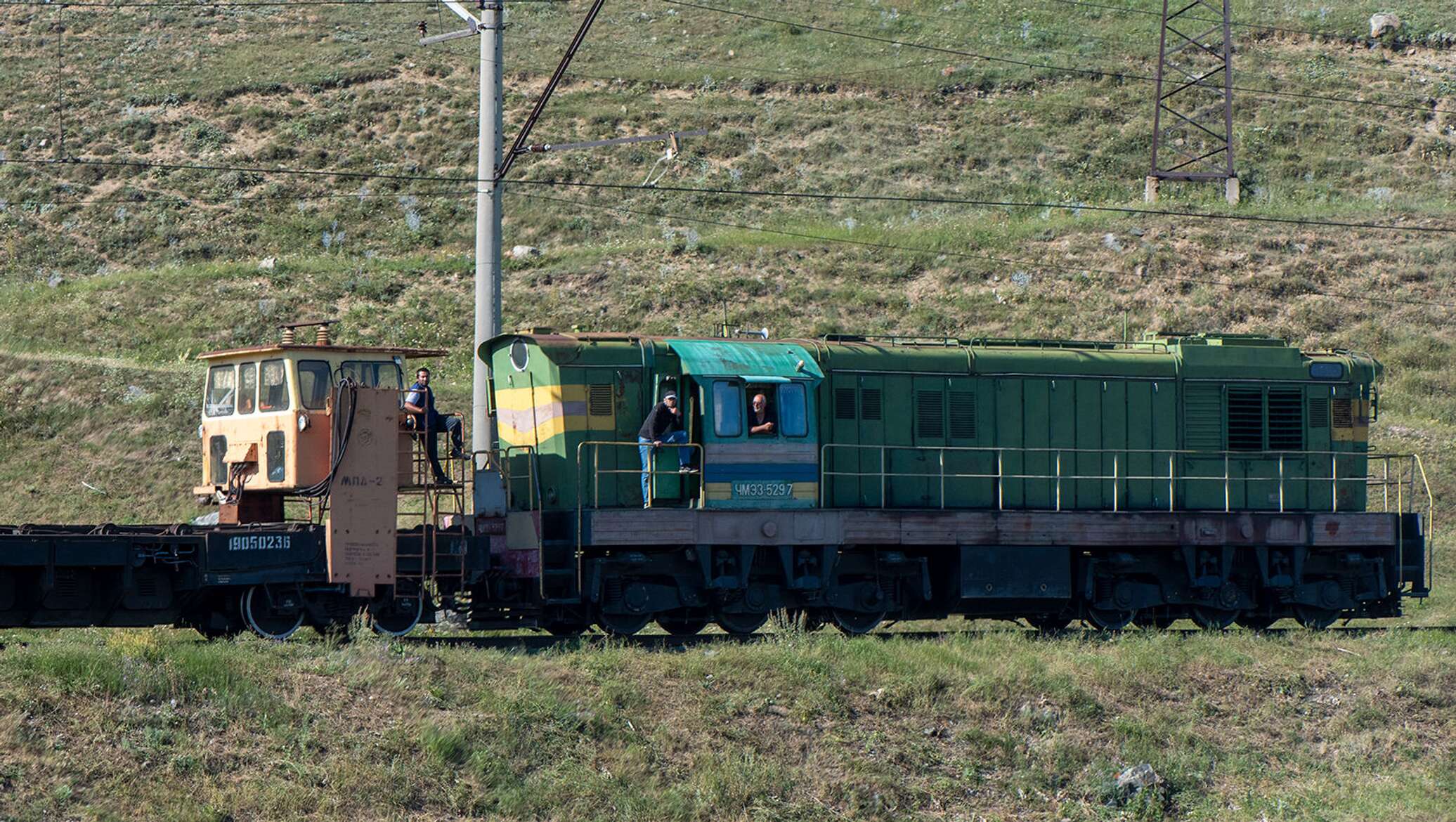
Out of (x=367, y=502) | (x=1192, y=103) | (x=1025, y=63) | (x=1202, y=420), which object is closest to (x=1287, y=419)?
(x=1202, y=420)

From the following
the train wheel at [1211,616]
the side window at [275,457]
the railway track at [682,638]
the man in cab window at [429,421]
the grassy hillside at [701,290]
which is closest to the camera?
the grassy hillside at [701,290]

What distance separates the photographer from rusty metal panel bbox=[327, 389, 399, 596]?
47.0 ft

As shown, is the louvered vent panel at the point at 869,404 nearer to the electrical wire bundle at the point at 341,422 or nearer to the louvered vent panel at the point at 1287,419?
the louvered vent panel at the point at 1287,419

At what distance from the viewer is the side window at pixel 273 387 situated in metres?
15.5

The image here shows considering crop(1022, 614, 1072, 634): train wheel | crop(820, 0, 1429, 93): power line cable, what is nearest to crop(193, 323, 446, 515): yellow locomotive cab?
crop(1022, 614, 1072, 634): train wheel

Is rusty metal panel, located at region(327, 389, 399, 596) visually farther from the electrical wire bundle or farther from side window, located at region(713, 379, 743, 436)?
side window, located at region(713, 379, 743, 436)

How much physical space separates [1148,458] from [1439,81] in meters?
38.1

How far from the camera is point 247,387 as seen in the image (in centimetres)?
1586

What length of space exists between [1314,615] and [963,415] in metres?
5.25

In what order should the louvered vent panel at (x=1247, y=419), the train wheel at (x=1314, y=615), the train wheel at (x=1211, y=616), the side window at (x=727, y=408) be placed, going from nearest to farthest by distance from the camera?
the side window at (x=727, y=408)
the train wheel at (x=1211, y=616)
the train wheel at (x=1314, y=615)
the louvered vent panel at (x=1247, y=419)

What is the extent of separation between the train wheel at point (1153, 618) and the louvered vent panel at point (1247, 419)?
2.35 metres

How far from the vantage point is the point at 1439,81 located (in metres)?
49.8

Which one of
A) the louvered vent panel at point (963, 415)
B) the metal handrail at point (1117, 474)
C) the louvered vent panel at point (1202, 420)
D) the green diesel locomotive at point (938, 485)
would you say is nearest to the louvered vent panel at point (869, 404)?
the green diesel locomotive at point (938, 485)

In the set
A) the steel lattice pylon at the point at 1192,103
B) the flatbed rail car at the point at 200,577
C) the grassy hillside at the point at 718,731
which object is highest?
the steel lattice pylon at the point at 1192,103
